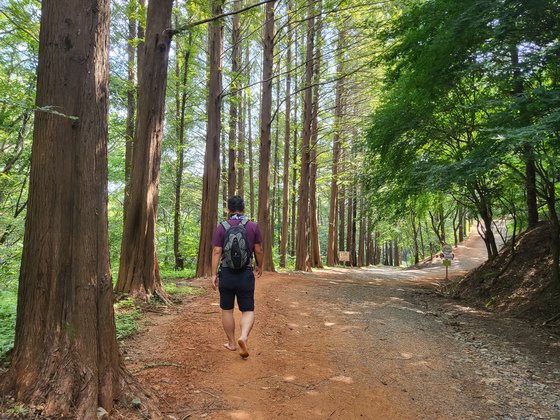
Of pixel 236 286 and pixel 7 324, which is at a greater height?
pixel 236 286

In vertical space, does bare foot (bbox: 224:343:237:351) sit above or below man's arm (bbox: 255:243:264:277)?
below

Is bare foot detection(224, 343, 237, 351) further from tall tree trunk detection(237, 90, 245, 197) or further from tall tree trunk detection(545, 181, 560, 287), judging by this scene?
tall tree trunk detection(237, 90, 245, 197)

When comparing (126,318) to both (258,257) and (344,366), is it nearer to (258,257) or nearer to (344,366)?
(258,257)

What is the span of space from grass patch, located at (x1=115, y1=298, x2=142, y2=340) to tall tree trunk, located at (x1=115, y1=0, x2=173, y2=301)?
47 cm

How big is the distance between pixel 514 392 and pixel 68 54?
5781mm

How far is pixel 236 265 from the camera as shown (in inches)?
175

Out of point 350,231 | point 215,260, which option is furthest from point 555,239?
point 350,231

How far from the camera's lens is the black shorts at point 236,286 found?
4527 mm

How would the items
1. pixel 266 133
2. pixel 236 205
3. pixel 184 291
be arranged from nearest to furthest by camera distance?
pixel 236 205 → pixel 184 291 → pixel 266 133

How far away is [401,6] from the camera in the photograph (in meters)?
12.8

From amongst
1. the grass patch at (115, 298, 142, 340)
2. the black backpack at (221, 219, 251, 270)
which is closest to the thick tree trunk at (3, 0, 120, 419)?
the black backpack at (221, 219, 251, 270)

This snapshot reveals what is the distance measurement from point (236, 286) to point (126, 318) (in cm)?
242

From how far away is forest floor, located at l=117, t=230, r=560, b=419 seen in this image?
3.77 metres

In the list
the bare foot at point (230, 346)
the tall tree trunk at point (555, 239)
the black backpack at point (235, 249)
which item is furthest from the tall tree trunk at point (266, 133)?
the black backpack at point (235, 249)
